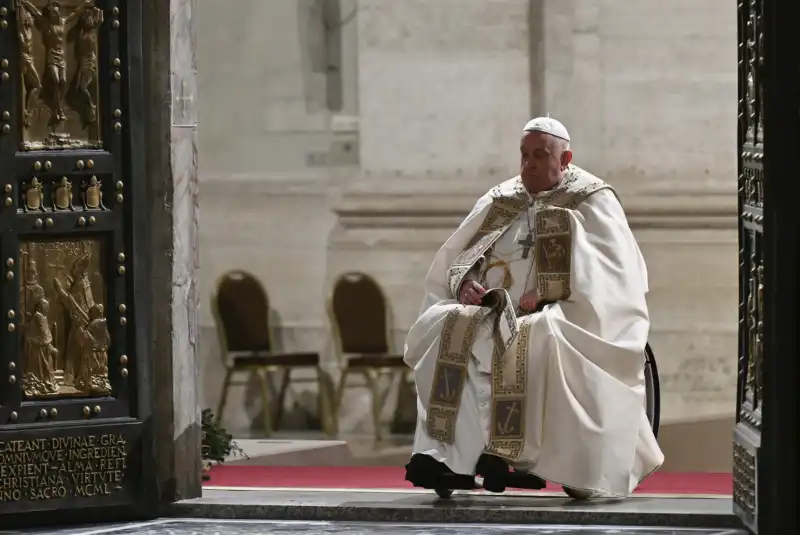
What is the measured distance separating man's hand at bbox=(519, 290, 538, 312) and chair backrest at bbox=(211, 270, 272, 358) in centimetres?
490

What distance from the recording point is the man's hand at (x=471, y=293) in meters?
8.02

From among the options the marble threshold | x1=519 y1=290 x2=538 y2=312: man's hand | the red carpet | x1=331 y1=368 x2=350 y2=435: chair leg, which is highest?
x1=519 y1=290 x2=538 y2=312: man's hand

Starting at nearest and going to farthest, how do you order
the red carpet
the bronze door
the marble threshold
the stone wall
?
the bronze door < the marble threshold < the red carpet < the stone wall

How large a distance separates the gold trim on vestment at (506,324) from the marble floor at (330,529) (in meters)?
0.34

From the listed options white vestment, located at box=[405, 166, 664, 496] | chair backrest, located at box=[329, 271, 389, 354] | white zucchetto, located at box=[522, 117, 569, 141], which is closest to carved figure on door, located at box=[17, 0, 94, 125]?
white vestment, located at box=[405, 166, 664, 496]

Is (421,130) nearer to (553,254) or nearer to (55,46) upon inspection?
(553,254)

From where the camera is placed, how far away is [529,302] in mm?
8070

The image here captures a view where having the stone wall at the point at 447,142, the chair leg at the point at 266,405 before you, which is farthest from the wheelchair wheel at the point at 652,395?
the chair leg at the point at 266,405

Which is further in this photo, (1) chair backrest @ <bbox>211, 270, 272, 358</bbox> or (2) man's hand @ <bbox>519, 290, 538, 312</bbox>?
(1) chair backrest @ <bbox>211, 270, 272, 358</bbox>

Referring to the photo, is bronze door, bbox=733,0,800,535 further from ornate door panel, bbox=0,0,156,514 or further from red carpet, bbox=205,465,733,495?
ornate door panel, bbox=0,0,156,514

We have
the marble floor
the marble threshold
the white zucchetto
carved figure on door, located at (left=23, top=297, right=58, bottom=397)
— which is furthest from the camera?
the white zucchetto

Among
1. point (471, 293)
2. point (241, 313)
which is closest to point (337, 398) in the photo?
point (241, 313)

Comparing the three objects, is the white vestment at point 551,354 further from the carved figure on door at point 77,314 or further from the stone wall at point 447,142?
the stone wall at point 447,142

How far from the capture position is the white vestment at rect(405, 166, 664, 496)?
7734 mm
